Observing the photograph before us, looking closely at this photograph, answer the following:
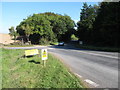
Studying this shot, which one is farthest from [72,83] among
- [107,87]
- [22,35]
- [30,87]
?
[22,35]

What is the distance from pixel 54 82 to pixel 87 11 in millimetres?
36736

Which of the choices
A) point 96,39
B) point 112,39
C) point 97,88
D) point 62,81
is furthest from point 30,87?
point 96,39

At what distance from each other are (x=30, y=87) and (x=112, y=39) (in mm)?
22513

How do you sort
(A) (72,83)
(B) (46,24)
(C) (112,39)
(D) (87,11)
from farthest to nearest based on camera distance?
(D) (87,11), (B) (46,24), (C) (112,39), (A) (72,83)

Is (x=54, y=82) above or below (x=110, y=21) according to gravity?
below

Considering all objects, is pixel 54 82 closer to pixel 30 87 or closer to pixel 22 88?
pixel 30 87

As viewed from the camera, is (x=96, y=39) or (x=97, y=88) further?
(x=96, y=39)

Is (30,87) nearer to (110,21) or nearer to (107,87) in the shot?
(107,87)

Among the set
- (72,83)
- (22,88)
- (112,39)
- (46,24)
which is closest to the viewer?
(22,88)

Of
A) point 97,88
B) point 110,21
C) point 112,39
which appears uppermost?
point 110,21

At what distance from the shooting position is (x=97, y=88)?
13.2ft

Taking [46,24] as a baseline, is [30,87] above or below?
below

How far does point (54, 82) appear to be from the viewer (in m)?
4.38

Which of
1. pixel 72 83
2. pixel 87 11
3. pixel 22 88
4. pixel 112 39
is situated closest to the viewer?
pixel 22 88
